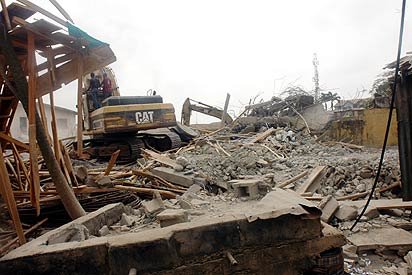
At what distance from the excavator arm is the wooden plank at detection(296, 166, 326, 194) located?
9.07 meters

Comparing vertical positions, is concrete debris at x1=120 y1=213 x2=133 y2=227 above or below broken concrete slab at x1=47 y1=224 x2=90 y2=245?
below

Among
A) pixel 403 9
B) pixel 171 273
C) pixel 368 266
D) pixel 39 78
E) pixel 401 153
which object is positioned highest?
pixel 403 9

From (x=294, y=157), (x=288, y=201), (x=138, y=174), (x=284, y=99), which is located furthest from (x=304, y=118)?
(x=288, y=201)

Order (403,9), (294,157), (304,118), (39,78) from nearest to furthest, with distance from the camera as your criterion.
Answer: (403,9)
(39,78)
(294,157)
(304,118)

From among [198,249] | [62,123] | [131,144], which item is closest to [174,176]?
[198,249]

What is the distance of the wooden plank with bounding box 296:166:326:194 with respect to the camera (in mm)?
6037

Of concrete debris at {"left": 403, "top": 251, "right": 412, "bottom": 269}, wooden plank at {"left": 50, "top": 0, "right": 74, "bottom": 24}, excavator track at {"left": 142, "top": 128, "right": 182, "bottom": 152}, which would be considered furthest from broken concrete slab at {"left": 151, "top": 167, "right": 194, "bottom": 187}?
excavator track at {"left": 142, "top": 128, "right": 182, "bottom": 152}

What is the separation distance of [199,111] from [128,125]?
17.5 feet

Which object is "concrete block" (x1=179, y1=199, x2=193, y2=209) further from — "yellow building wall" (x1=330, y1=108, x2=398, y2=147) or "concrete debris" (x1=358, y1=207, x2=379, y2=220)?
"yellow building wall" (x1=330, y1=108, x2=398, y2=147)

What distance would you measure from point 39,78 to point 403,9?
14.3 feet

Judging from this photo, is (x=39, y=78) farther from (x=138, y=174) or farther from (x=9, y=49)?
(x=138, y=174)

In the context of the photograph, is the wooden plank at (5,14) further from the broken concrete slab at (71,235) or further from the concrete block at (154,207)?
the concrete block at (154,207)

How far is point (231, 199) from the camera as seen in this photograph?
5031mm

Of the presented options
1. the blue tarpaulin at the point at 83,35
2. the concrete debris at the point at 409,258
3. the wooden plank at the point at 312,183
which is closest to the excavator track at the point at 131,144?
the wooden plank at the point at 312,183
